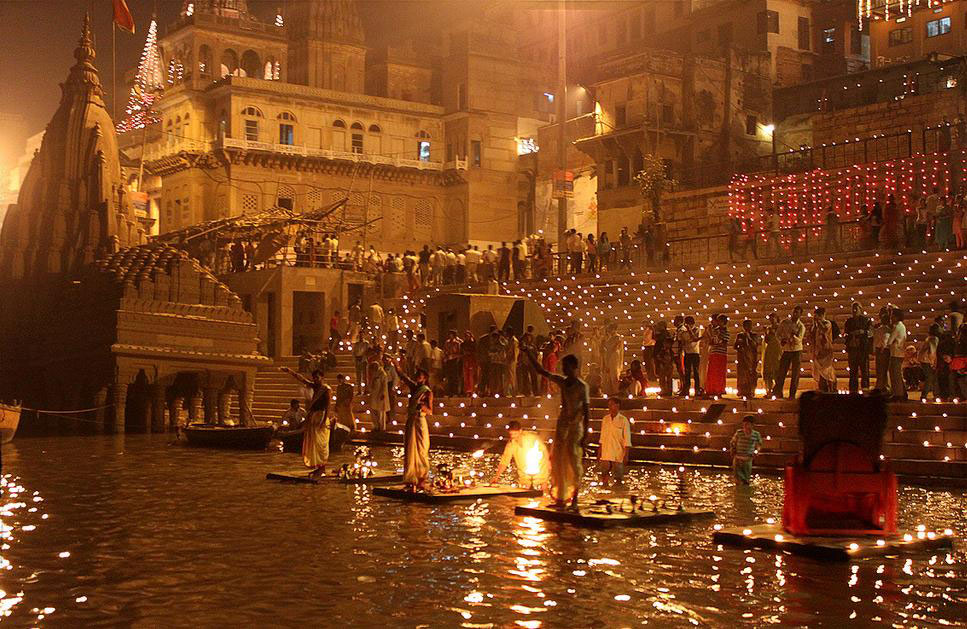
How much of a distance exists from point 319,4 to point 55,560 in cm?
5631

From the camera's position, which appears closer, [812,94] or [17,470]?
[17,470]

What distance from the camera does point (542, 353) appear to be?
75.8 feet

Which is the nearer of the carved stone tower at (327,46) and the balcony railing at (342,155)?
the balcony railing at (342,155)

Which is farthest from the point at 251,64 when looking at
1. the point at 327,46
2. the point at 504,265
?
the point at 504,265

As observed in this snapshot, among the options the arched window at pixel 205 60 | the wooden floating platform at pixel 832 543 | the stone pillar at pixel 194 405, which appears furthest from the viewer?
the arched window at pixel 205 60

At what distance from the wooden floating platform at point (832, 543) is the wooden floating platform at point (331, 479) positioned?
6.55 meters

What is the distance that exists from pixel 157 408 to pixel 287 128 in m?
30.8

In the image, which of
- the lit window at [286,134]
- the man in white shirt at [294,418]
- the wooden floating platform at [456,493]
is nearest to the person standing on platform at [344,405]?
the man in white shirt at [294,418]

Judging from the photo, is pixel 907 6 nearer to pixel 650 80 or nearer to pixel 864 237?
pixel 650 80

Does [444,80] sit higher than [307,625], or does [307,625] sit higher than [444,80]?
[444,80]

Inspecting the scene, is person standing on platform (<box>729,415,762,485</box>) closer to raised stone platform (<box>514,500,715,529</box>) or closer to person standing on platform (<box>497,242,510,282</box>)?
raised stone platform (<box>514,500,715,529</box>)

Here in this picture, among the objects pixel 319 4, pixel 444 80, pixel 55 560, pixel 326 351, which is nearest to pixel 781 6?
pixel 444 80

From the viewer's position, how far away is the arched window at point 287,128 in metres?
58.2

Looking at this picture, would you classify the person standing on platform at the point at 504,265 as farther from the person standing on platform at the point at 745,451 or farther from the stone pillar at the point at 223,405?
the person standing on platform at the point at 745,451
